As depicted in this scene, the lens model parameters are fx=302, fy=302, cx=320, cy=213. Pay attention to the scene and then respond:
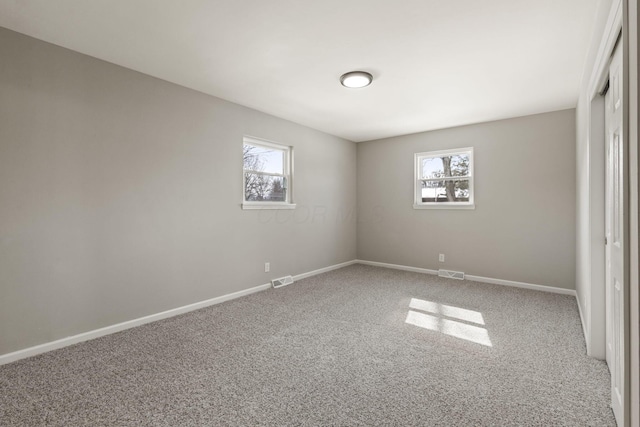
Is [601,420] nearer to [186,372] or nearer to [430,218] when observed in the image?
[186,372]

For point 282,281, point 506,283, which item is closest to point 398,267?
point 506,283

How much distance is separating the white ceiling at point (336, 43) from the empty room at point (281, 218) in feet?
0.08

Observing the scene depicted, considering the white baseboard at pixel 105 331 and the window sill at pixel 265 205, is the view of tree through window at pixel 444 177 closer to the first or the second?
the window sill at pixel 265 205

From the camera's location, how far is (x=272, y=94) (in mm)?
3572

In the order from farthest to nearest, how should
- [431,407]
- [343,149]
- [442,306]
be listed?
1. [343,149]
2. [442,306]
3. [431,407]

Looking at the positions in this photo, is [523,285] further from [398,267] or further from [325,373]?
[325,373]

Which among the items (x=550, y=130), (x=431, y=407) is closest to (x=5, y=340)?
(x=431, y=407)

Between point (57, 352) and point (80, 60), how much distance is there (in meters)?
2.45

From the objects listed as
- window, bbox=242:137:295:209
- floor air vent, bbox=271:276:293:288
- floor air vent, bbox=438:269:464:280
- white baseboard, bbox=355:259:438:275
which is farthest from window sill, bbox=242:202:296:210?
floor air vent, bbox=438:269:464:280

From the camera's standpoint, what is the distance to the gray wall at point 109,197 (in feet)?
7.61

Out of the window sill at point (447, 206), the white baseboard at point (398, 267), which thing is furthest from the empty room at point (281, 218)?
the white baseboard at point (398, 267)

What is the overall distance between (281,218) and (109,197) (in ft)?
7.31

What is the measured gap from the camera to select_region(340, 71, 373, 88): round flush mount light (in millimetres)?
2965

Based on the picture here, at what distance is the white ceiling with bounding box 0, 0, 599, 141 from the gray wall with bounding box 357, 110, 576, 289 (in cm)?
67
